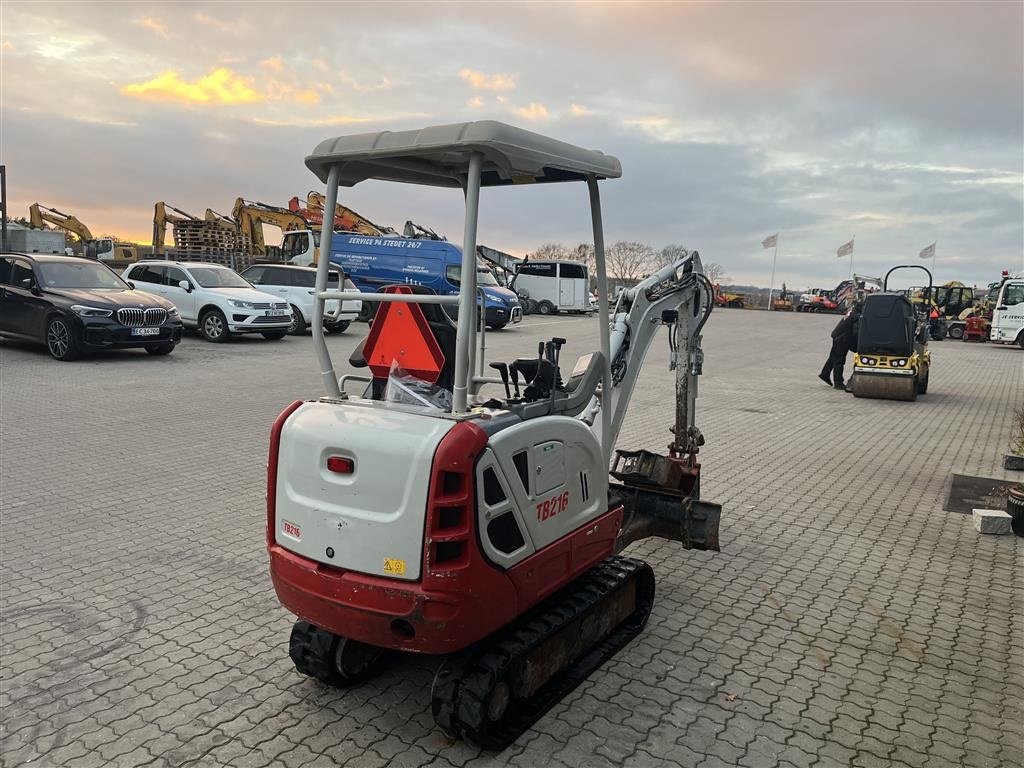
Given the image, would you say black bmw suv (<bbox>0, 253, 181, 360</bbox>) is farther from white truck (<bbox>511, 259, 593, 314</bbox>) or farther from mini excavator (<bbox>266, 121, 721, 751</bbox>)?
white truck (<bbox>511, 259, 593, 314</bbox>)

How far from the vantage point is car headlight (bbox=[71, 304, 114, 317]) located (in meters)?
13.7

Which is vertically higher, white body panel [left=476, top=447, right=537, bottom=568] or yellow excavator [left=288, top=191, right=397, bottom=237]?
yellow excavator [left=288, top=191, right=397, bottom=237]

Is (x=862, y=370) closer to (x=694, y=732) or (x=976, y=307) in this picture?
(x=694, y=732)

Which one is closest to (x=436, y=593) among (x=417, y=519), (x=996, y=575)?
(x=417, y=519)

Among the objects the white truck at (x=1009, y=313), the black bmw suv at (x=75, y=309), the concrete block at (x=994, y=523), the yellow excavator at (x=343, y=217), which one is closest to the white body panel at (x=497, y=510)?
the concrete block at (x=994, y=523)

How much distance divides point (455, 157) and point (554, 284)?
3240 cm

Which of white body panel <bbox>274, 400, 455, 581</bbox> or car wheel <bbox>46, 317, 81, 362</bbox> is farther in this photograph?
car wheel <bbox>46, 317, 81, 362</bbox>

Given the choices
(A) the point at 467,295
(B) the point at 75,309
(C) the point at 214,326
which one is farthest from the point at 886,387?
(B) the point at 75,309

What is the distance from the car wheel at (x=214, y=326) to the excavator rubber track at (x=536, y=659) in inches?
601

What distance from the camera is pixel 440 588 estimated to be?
10.1ft

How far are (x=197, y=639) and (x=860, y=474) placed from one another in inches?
274

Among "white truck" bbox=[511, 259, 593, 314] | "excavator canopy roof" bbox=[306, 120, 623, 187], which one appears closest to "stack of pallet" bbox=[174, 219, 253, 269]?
"white truck" bbox=[511, 259, 593, 314]

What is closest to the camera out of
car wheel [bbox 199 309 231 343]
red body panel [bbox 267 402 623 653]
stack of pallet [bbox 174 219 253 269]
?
red body panel [bbox 267 402 623 653]

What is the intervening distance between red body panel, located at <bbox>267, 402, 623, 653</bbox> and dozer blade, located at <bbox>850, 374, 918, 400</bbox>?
40.3ft
